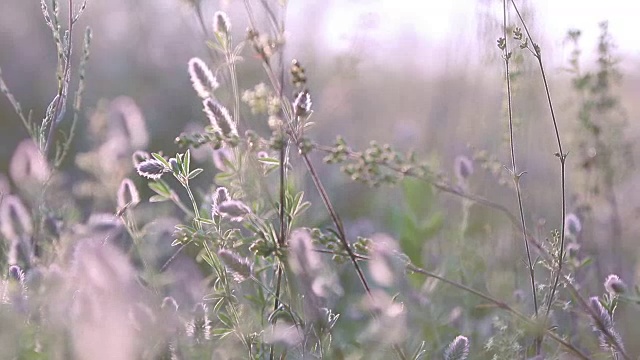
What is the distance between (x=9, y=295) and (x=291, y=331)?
48 cm

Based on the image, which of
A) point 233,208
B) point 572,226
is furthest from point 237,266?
point 572,226

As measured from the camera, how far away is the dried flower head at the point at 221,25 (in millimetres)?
1469

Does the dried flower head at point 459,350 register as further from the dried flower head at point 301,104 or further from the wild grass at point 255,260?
the dried flower head at point 301,104

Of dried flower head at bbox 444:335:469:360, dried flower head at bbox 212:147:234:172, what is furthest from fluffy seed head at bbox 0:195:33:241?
dried flower head at bbox 444:335:469:360

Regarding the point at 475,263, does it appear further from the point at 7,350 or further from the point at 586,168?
the point at 7,350

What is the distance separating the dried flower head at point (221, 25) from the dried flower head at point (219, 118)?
135mm

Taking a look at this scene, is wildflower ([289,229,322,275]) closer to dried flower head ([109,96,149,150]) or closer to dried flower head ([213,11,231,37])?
dried flower head ([213,11,231,37])

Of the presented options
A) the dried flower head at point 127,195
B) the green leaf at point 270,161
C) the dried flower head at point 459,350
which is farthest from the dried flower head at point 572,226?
the dried flower head at point 127,195

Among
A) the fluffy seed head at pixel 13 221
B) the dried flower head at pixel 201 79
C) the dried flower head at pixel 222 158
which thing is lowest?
the fluffy seed head at pixel 13 221

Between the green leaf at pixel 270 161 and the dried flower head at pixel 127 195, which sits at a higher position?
the green leaf at pixel 270 161

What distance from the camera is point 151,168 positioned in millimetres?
1416

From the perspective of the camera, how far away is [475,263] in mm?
2148

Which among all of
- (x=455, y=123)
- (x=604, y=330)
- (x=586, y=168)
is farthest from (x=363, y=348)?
(x=455, y=123)

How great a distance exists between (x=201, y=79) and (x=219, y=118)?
0.41ft
